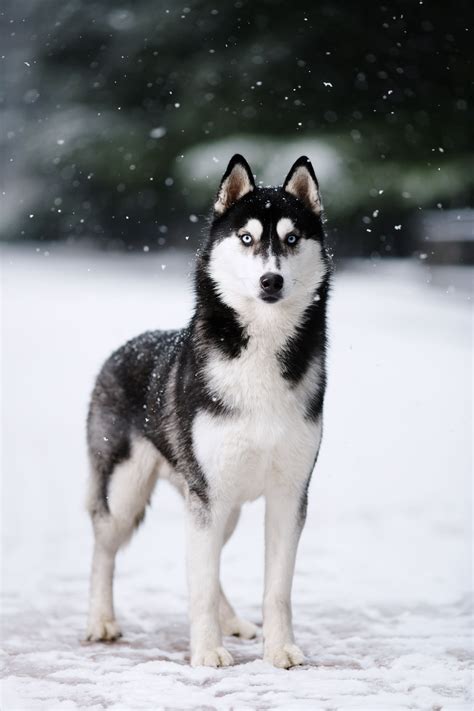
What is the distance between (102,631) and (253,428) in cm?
132

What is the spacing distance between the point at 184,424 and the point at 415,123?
9.50 meters

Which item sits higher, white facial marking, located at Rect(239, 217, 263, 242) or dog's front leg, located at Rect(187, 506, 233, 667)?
white facial marking, located at Rect(239, 217, 263, 242)

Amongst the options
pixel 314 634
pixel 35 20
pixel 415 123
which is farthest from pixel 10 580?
pixel 35 20

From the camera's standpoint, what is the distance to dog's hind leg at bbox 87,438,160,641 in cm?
446

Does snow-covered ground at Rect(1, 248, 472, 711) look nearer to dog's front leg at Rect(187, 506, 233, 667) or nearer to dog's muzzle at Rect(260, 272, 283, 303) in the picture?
dog's front leg at Rect(187, 506, 233, 667)

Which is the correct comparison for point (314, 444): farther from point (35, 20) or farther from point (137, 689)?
point (35, 20)

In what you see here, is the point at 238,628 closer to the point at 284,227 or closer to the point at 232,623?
the point at 232,623

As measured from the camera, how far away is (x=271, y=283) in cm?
363

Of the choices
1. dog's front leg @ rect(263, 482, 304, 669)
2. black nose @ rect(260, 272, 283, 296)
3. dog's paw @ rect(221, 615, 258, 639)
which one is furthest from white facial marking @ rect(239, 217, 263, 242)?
dog's paw @ rect(221, 615, 258, 639)

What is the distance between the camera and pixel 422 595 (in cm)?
555

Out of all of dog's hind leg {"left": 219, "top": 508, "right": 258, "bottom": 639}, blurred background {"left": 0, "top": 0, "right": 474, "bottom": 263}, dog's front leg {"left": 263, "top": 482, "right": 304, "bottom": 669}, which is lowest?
dog's hind leg {"left": 219, "top": 508, "right": 258, "bottom": 639}

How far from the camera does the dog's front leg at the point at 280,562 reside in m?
3.92

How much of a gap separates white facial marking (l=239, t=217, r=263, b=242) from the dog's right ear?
8.8 inches

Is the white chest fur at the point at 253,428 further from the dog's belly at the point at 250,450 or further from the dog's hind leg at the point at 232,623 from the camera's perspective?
the dog's hind leg at the point at 232,623
